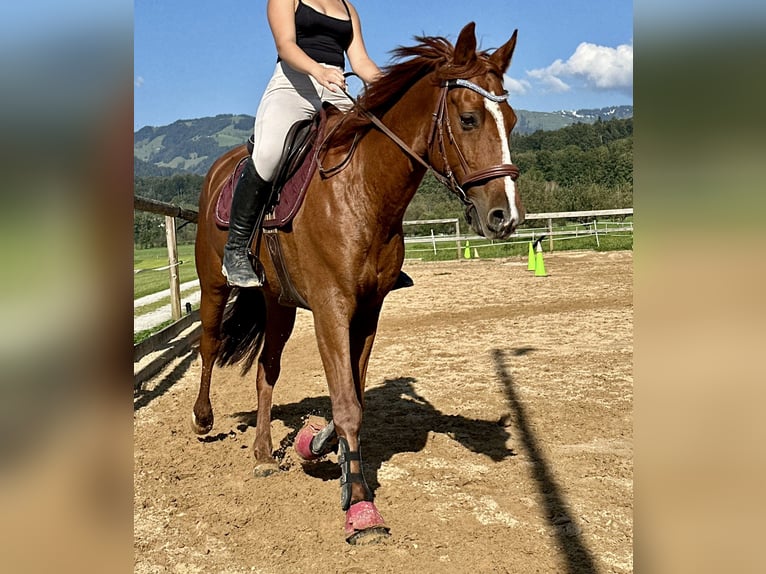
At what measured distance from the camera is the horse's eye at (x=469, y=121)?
3.10 metres

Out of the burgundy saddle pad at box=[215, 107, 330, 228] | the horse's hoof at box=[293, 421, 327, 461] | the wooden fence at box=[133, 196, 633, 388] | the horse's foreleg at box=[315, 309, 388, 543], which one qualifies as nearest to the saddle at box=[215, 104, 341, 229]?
the burgundy saddle pad at box=[215, 107, 330, 228]

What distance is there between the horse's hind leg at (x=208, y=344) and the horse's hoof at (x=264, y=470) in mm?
893

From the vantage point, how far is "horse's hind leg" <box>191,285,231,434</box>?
5.10m

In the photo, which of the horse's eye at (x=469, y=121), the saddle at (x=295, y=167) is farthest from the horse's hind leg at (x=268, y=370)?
the horse's eye at (x=469, y=121)

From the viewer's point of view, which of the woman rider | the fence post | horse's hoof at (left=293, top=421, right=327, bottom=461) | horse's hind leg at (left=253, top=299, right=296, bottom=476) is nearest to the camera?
the woman rider

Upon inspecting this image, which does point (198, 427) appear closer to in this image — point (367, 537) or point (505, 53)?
point (367, 537)

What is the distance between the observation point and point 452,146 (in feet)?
10.5

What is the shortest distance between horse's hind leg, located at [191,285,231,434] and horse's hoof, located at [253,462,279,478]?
2.93 feet

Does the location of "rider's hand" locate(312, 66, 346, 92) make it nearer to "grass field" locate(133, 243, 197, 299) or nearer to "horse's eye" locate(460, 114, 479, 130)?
"horse's eye" locate(460, 114, 479, 130)

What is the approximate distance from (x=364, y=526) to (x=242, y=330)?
256 cm

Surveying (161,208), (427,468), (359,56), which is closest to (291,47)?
(359,56)

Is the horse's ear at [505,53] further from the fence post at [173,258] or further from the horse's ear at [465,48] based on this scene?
the fence post at [173,258]
